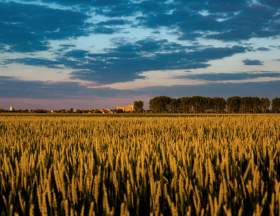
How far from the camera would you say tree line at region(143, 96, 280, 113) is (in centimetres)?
9200

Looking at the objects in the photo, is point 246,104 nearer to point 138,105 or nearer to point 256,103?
point 256,103

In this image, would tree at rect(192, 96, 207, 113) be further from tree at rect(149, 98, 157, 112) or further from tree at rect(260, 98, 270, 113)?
tree at rect(260, 98, 270, 113)

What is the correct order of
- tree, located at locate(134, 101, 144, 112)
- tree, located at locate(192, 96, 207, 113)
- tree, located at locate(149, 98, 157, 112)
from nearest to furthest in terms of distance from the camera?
tree, located at locate(192, 96, 207, 113)
tree, located at locate(134, 101, 144, 112)
tree, located at locate(149, 98, 157, 112)

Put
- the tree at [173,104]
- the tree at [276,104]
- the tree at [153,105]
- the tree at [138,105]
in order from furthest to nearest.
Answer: the tree at [153,105] → the tree at [173,104] → the tree at [138,105] → the tree at [276,104]

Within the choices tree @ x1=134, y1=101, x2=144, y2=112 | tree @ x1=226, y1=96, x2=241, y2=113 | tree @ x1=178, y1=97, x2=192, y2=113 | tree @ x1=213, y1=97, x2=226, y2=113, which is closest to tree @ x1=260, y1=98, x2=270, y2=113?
tree @ x1=226, y1=96, x2=241, y2=113

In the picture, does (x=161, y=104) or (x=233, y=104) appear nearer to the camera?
(x=233, y=104)

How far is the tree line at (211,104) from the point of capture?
92000 mm

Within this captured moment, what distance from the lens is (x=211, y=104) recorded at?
315 ft

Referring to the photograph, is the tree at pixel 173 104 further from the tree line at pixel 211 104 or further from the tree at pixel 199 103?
the tree at pixel 199 103

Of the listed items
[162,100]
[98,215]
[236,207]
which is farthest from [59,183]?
[162,100]

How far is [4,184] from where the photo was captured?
190 centimetres

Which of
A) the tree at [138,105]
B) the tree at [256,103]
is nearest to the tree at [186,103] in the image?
the tree at [138,105]

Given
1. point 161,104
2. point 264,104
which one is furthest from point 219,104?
point 161,104

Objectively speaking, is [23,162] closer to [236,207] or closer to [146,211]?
[146,211]
